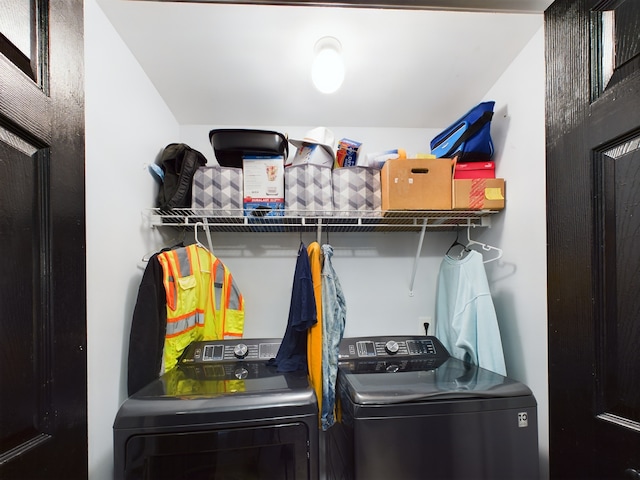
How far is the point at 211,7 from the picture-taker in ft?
3.87

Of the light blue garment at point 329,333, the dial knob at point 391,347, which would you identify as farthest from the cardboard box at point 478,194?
the dial knob at point 391,347

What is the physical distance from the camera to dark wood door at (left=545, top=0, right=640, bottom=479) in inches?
22.3

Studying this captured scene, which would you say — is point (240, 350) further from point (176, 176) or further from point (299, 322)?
point (176, 176)

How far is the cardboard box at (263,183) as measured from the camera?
1.66m

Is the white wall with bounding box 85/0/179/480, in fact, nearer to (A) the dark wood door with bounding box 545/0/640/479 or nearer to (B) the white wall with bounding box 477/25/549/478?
(A) the dark wood door with bounding box 545/0/640/479

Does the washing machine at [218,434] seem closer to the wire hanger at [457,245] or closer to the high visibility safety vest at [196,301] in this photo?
the high visibility safety vest at [196,301]

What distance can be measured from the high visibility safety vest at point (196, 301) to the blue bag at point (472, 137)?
1.41 meters

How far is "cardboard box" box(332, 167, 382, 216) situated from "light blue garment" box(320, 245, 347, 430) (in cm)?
28

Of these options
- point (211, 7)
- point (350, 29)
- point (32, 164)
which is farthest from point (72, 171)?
point (350, 29)

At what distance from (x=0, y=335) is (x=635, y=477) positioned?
1.08 metres

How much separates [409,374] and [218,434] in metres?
0.84

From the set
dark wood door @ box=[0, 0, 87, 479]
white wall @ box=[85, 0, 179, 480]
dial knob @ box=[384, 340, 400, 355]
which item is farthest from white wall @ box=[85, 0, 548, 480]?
dark wood door @ box=[0, 0, 87, 479]

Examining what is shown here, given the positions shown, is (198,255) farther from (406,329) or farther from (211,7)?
(406,329)

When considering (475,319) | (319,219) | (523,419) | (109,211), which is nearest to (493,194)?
(475,319)
